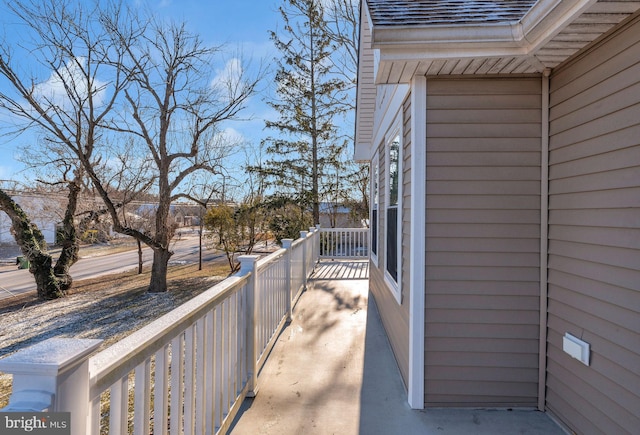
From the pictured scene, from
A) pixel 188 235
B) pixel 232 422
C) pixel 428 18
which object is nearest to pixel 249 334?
pixel 232 422

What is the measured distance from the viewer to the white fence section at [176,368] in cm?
82

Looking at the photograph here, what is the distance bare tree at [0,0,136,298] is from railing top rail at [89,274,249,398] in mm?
8113

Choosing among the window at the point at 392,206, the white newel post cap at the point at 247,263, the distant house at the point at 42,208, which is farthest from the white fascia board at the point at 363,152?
the distant house at the point at 42,208

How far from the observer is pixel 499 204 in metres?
2.46

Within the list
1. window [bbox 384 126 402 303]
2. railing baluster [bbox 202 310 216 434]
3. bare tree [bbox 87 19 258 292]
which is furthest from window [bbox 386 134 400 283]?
bare tree [bbox 87 19 258 292]

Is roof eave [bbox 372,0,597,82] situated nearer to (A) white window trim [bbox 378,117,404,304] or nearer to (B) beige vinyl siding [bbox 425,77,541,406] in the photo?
(B) beige vinyl siding [bbox 425,77,541,406]

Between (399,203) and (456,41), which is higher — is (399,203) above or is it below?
below

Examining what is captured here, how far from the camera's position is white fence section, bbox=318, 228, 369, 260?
9.62 metres

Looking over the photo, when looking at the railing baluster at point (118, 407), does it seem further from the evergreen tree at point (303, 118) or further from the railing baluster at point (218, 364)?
the evergreen tree at point (303, 118)

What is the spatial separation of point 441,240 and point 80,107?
8824mm

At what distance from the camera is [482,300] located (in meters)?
2.46

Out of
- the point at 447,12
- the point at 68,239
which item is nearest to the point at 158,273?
the point at 68,239

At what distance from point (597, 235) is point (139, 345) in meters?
2.40

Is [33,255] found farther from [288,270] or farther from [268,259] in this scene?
[268,259]
